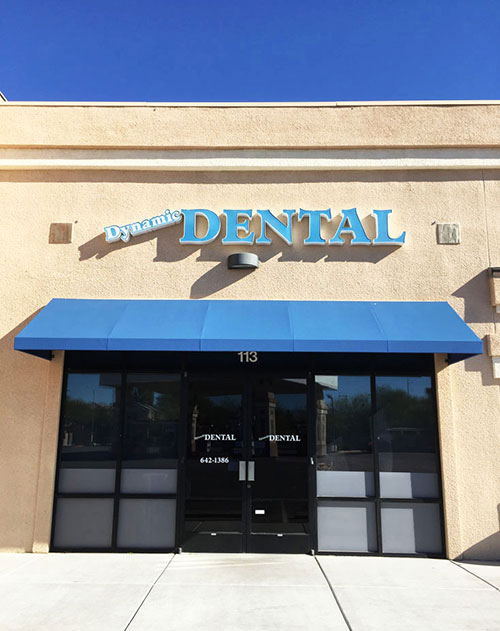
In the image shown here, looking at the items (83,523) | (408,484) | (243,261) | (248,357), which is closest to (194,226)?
(243,261)

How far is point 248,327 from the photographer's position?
7.56m

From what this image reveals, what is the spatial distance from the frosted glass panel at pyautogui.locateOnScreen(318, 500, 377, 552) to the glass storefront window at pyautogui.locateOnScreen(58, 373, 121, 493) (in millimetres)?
3237

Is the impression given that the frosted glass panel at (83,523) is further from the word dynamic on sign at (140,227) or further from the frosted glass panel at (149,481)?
the word dynamic on sign at (140,227)

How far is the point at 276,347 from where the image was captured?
719cm

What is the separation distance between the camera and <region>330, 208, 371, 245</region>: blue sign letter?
8.56 meters

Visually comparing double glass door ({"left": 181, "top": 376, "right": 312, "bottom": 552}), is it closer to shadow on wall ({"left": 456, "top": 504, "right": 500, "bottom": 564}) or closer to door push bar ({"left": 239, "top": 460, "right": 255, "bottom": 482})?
door push bar ({"left": 239, "top": 460, "right": 255, "bottom": 482})

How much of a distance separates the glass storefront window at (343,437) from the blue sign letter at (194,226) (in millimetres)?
2856

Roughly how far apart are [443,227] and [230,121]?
3982 mm

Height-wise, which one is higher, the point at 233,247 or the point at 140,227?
the point at 140,227

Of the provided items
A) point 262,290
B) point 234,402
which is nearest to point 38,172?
point 262,290

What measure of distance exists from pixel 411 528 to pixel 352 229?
15.4ft

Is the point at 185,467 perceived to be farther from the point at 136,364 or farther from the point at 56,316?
the point at 56,316

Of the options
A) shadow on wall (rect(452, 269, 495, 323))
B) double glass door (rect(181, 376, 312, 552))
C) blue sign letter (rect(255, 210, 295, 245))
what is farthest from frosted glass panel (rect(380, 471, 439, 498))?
blue sign letter (rect(255, 210, 295, 245))

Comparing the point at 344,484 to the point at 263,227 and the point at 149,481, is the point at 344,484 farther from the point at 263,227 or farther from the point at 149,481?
the point at 263,227
